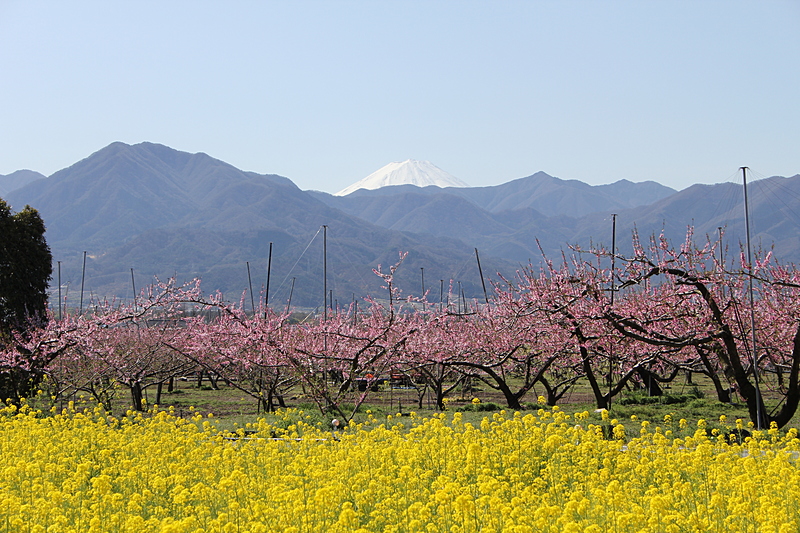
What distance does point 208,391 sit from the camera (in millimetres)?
36969

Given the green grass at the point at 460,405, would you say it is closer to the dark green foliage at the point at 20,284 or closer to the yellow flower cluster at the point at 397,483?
the dark green foliage at the point at 20,284

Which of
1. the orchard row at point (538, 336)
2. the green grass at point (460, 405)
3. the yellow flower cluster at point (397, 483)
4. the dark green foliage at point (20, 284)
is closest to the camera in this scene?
the yellow flower cluster at point (397, 483)

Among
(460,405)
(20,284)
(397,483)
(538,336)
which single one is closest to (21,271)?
(20,284)

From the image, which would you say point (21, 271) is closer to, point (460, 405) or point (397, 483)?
point (460, 405)

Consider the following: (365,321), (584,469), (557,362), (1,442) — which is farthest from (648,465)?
(557,362)

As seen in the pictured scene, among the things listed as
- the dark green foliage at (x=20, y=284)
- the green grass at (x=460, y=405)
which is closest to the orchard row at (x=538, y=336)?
the dark green foliage at (x=20, y=284)

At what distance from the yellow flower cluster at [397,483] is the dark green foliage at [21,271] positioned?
10713 mm

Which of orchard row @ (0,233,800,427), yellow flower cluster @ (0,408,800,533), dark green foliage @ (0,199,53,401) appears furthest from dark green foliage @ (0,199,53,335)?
yellow flower cluster @ (0,408,800,533)

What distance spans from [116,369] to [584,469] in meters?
17.7

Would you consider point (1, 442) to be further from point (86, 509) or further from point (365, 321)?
point (365, 321)

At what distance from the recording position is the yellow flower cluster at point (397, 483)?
7.05 m

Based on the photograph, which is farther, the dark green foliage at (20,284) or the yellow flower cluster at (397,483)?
the dark green foliage at (20,284)

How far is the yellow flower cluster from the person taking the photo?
278 inches

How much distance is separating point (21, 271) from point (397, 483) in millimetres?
19183
